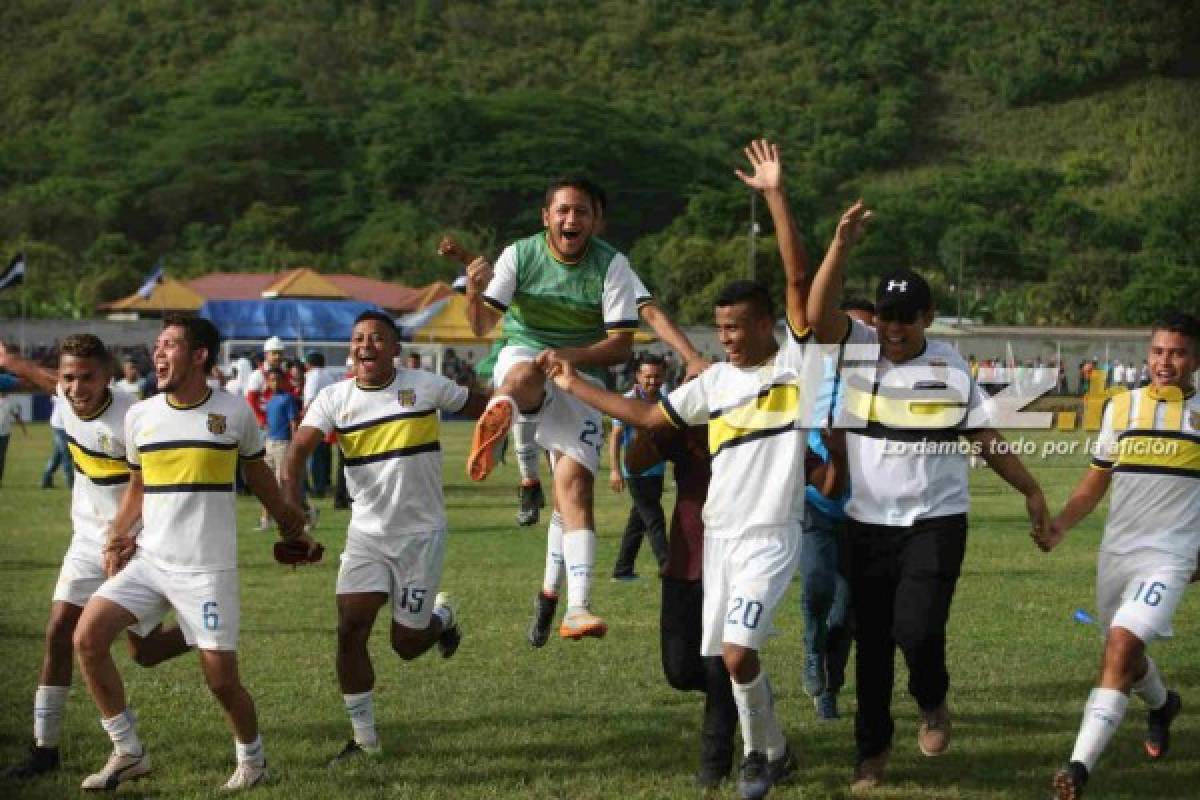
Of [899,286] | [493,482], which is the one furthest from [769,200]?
[493,482]

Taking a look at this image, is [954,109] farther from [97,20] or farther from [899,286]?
[899,286]

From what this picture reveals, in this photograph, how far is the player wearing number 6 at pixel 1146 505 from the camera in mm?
7863

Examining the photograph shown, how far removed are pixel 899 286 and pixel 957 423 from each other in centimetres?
72

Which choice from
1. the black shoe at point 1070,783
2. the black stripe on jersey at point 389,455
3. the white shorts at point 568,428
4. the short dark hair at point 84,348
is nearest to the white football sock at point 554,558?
the white shorts at point 568,428

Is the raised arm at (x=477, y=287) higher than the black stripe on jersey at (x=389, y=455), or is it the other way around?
the raised arm at (x=477, y=287)

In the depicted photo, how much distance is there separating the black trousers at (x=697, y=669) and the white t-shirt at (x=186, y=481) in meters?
2.16

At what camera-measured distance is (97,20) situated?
19962 centimetres

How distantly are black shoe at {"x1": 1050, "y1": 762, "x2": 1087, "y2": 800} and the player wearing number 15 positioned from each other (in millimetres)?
3763

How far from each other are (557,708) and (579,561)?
1.24 meters

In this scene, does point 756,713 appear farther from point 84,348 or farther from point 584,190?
point 84,348

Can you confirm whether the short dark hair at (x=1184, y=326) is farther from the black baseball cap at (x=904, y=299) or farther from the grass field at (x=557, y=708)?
the grass field at (x=557, y=708)

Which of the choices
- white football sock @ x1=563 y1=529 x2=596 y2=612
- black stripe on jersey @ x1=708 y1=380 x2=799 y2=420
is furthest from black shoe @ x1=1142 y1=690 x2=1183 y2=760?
white football sock @ x1=563 y1=529 x2=596 y2=612

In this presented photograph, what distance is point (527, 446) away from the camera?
10117 millimetres

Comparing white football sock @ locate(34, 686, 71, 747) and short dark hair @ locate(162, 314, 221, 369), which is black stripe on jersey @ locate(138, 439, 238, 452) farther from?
white football sock @ locate(34, 686, 71, 747)
